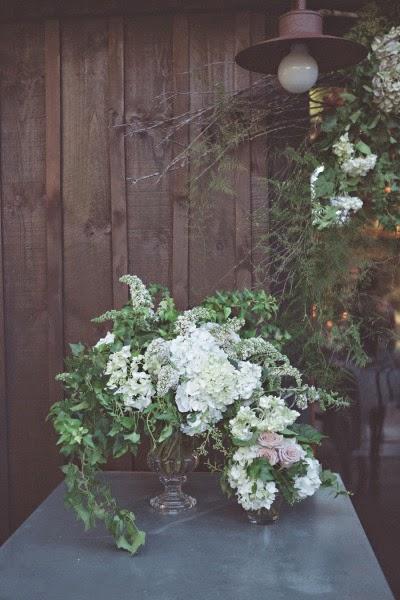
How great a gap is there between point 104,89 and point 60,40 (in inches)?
9.5

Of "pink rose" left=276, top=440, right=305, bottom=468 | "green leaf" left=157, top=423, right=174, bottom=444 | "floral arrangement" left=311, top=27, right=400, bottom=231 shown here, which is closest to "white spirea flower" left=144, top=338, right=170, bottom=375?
"green leaf" left=157, top=423, right=174, bottom=444

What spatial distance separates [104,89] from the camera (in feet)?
9.28

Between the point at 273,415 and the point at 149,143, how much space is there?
49.0 inches

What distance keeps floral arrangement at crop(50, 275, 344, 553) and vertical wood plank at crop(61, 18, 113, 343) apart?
0.75 meters

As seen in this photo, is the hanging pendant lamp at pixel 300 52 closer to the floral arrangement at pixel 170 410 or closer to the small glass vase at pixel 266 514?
the floral arrangement at pixel 170 410

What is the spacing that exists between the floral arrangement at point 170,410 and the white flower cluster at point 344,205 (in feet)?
2.09

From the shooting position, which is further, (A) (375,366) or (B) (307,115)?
(A) (375,366)

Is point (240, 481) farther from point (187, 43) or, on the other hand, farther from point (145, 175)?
point (187, 43)

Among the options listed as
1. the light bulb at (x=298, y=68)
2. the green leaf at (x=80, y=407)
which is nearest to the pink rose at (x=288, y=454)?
the green leaf at (x=80, y=407)

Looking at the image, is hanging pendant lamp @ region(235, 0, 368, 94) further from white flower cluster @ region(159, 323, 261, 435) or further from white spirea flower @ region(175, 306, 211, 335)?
white flower cluster @ region(159, 323, 261, 435)

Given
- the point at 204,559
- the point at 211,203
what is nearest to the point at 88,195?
the point at 211,203

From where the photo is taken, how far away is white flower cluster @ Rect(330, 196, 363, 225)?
8.25ft

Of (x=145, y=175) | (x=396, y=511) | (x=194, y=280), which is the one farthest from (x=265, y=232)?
(x=396, y=511)

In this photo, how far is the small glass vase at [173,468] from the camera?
6.95 ft
